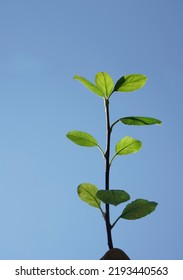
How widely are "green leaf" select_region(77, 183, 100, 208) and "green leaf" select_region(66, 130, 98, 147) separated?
0.13 meters

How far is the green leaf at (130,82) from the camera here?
3.91 feet

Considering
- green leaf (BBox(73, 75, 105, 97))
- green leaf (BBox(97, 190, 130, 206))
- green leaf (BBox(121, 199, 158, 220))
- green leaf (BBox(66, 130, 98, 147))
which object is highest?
green leaf (BBox(73, 75, 105, 97))

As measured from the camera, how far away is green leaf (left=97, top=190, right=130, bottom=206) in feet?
3.15

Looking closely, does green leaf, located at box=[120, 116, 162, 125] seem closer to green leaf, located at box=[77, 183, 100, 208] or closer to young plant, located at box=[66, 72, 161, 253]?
young plant, located at box=[66, 72, 161, 253]

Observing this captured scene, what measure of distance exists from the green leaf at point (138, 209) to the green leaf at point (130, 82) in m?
0.35

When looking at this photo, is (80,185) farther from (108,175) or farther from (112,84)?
(112,84)

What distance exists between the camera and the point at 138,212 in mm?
1064

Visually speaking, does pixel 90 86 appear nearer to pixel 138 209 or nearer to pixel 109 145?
pixel 109 145

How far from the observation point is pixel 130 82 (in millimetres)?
1191

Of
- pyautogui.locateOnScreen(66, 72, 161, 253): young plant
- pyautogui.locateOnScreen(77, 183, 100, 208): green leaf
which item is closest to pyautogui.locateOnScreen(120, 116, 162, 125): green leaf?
pyautogui.locateOnScreen(66, 72, 161, 253): young plant

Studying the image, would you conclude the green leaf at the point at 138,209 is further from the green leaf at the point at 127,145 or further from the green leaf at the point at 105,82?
the green leaf at the point at 105,82

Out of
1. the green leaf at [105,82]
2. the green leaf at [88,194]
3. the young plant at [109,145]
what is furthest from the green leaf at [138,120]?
the green leaf at [88,194]
